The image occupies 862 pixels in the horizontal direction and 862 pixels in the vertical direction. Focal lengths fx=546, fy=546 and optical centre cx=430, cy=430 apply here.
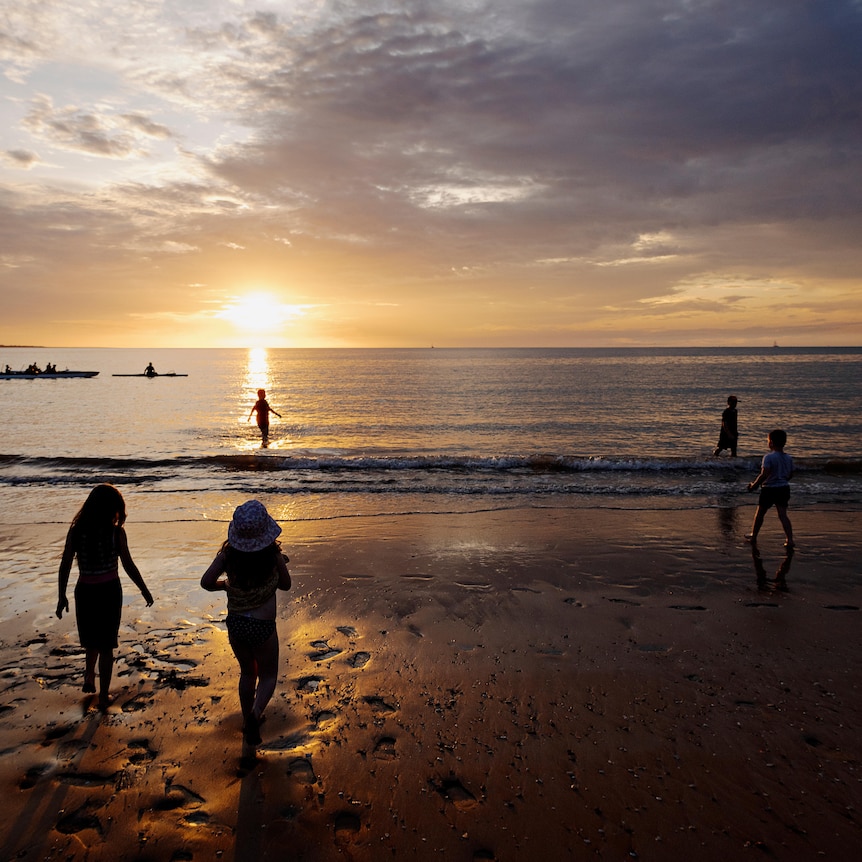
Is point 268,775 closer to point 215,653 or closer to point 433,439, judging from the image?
point 215,653

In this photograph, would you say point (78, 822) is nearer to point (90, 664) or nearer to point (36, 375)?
point (90, 664)

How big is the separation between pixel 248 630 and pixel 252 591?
13.0 inches

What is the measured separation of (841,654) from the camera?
5961mm

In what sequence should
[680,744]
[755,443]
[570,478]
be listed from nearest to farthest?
[680,744], [570,478], [755,443]

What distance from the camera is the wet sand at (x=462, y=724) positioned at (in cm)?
367

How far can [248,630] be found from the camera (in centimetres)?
443

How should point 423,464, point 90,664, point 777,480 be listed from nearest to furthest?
point 90,664
point 777,480
point 423,464

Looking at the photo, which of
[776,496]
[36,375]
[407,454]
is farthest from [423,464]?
[36,375]

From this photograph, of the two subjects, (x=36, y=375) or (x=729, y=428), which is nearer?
(x=729, y=428)

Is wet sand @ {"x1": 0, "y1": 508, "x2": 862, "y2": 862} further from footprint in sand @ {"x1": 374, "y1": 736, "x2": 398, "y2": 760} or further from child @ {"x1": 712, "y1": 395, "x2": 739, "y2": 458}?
child @ {"x1": 712, "y1": 395, "x2": 739, "y2": 458}

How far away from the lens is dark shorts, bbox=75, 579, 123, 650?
5121 millimetres

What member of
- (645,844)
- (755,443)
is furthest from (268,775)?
(755,443)

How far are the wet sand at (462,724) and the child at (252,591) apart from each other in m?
0.40

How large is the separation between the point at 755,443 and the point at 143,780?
87.5ft
